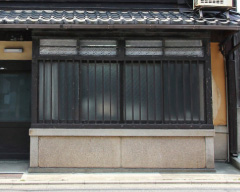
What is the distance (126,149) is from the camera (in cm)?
772

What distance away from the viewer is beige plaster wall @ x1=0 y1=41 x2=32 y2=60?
28.4ft

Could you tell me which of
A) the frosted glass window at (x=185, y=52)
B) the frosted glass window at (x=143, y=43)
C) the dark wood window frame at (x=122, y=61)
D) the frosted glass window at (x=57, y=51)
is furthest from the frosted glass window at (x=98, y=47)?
the frosted glass window at (x=185, y=52)

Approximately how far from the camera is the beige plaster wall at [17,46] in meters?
8.65

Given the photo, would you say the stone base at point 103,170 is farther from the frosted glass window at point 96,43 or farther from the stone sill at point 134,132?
the frosted glass window at point 96,43

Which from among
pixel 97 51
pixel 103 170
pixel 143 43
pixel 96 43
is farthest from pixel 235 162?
pixel 96 43

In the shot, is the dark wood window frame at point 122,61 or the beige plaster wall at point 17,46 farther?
the beige plaster wall at point 17,46

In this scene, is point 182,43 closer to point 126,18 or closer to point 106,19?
point 126,18

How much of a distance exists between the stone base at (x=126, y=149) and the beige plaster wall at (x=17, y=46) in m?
2.74

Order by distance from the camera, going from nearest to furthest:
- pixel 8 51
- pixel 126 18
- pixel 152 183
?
pixel 152 183 < pixel 126 18 < pixel 8 51

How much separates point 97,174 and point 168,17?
4.73 meters

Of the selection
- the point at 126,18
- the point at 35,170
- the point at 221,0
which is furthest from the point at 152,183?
the point at 221,0

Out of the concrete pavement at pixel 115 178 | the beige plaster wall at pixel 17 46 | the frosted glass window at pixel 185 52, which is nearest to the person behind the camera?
the concrete pavement at pixel 115 178

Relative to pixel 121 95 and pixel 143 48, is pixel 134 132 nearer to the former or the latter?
pixel 121 95

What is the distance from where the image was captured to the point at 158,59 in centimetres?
789
